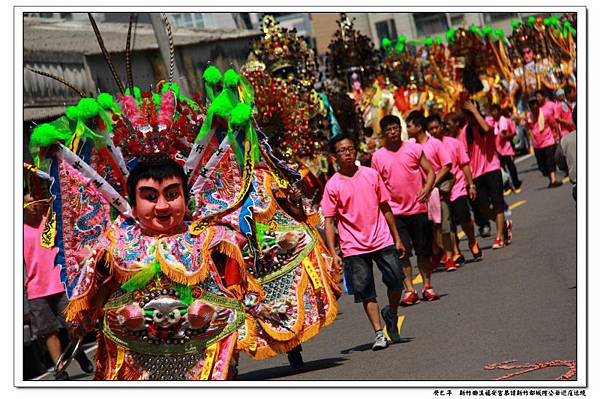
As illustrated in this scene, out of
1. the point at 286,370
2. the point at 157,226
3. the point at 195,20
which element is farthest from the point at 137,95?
the point at 195,20

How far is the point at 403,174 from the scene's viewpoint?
1280 centimetres

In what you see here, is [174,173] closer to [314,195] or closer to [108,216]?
[108,216]

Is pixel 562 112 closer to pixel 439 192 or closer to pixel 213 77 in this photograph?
pixel 439 192

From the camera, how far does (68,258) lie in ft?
25.8

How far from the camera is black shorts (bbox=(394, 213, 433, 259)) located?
1291 centimetres

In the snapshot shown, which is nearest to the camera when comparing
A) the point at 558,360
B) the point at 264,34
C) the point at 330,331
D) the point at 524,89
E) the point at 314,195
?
the point at 558,360

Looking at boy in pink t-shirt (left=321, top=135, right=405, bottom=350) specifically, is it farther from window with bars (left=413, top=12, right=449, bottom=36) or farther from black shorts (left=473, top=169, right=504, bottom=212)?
window with bars (left=413, top=12, right=449, bottom=36)

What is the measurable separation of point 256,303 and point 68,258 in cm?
111

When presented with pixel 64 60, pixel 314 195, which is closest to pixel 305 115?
pixel 314 195

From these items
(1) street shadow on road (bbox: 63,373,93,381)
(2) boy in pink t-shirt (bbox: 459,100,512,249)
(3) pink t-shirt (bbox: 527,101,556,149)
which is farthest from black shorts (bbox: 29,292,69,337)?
(3) pink t-shirt (bbox: 527,101,556,149)

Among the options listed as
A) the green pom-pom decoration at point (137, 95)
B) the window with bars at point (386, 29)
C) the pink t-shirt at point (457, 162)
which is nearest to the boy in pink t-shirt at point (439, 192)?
the pink t-shirt at point (457, 162)

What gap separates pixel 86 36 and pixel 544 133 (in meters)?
7.99

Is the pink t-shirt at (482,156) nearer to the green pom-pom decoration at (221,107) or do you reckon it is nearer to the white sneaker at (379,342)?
the white sneaker at (379,342)

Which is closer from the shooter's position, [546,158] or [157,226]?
[157,226]
